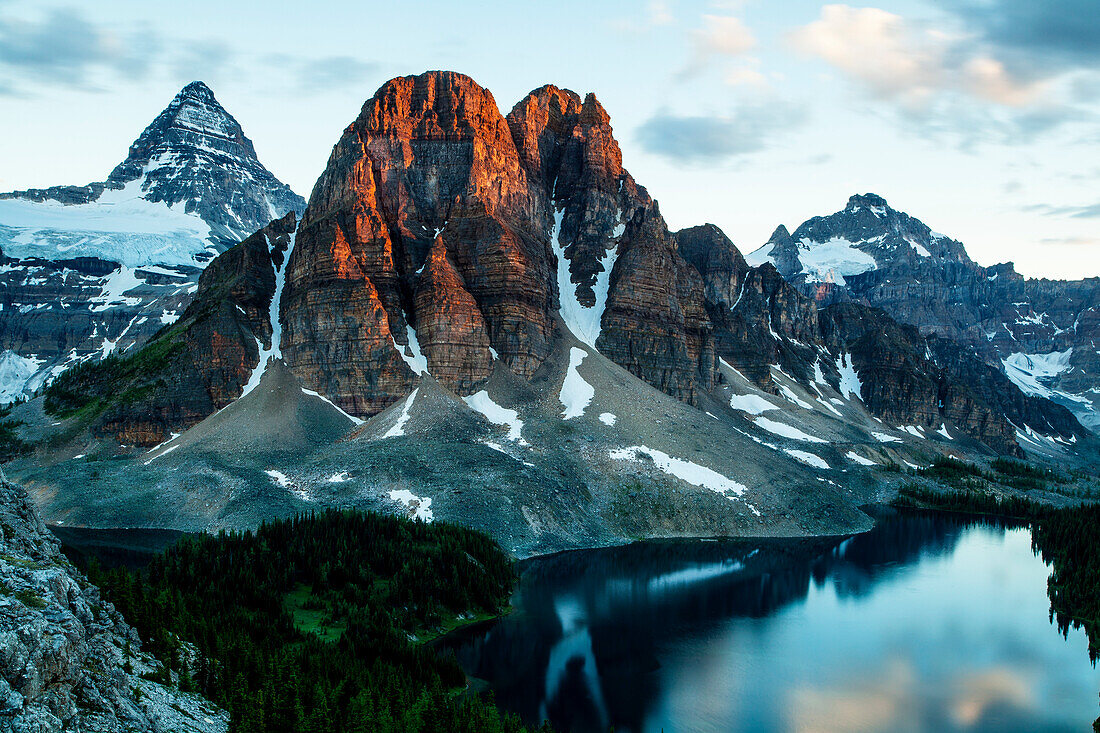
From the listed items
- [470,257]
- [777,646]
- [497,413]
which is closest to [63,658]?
[777,646]

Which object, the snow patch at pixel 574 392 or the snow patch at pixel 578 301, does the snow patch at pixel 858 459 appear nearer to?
the snow patch at pixel 578 301

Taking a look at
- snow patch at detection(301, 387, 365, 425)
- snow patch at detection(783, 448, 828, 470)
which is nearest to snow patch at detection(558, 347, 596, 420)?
snow patch at detection(301, 387, 365, 425)

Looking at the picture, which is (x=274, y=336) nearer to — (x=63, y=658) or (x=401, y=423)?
(x=401, y=423)

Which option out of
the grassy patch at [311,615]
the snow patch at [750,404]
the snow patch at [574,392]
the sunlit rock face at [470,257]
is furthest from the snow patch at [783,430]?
the grassy patch at [311,615]

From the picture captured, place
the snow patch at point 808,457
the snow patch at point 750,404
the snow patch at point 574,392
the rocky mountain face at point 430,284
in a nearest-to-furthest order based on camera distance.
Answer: the snow patch at point 574,392, the rocky mountain face at point 430,284, the snow patch at point 808,457, the snow patch at point 750,404

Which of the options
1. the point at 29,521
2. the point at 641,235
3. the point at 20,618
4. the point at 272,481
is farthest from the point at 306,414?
the point at 20,618

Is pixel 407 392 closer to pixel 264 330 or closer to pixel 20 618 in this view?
pixel 264 330
